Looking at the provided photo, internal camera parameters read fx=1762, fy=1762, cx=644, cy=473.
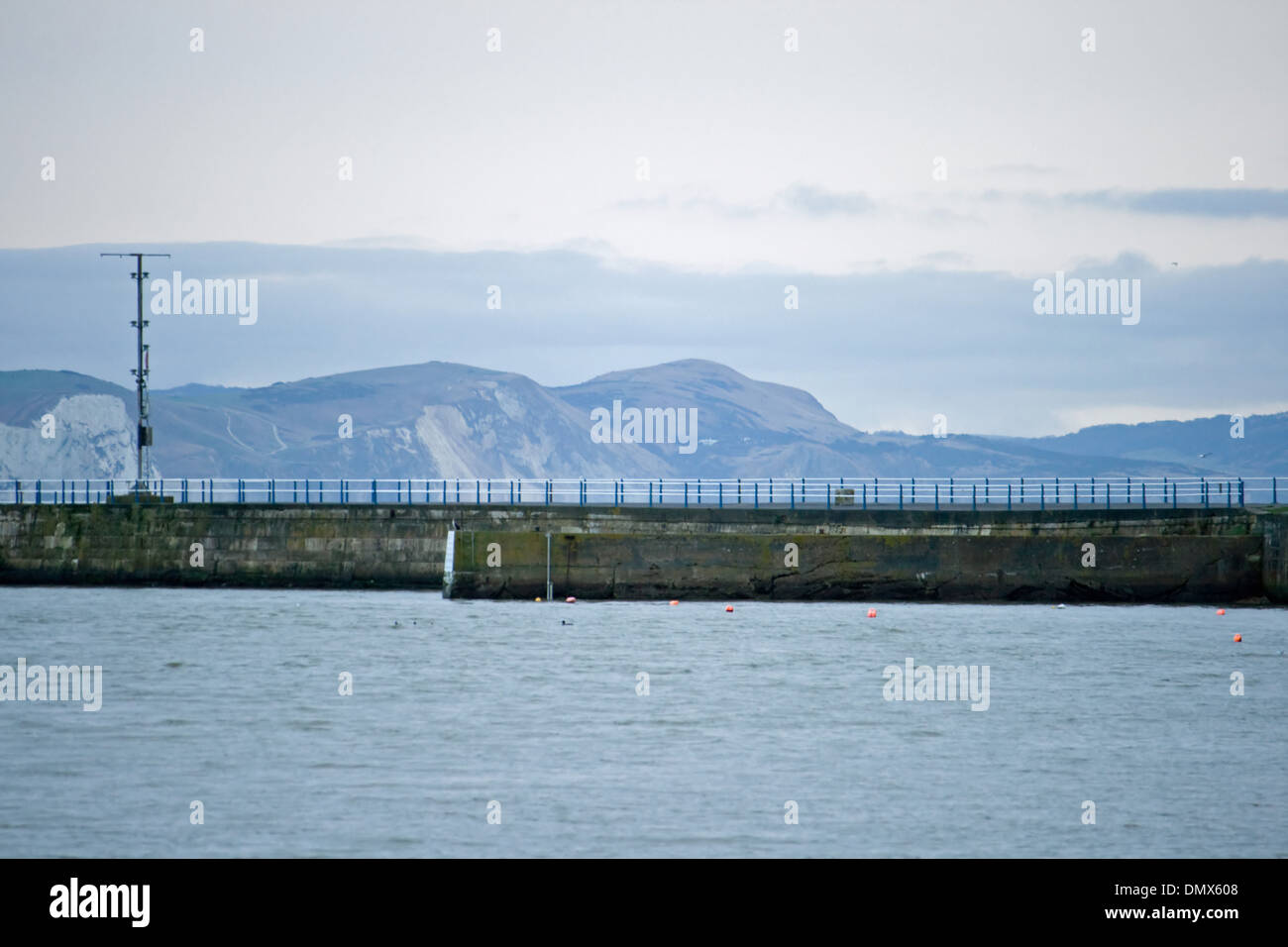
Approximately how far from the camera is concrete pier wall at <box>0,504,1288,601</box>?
131ft

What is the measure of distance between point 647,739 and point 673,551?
52.2 feet

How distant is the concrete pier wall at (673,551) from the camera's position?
39938 mm

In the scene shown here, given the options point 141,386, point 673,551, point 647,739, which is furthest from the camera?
point 141,386

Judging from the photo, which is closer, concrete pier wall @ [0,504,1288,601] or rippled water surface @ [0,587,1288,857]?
rippled water surface @ [0,587,1288,857]

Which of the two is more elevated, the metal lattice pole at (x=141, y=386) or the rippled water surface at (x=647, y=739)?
the metal lattice pole at (x=141, y=386)

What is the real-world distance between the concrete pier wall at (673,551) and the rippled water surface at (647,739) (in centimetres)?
102

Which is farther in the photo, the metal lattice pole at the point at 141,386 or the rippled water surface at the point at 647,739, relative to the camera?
the metal lattice pole at the point at 141,386

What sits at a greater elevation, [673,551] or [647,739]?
[673,551]

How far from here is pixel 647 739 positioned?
80.4 feet

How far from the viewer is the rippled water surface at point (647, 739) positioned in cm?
1827

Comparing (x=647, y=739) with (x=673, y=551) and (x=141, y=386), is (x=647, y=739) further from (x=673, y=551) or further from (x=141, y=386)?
(x=141, y=386)

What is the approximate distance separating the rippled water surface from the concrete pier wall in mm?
1021

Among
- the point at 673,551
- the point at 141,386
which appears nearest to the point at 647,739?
the point at 673,551

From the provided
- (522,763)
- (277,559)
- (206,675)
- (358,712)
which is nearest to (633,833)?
(522,763)
